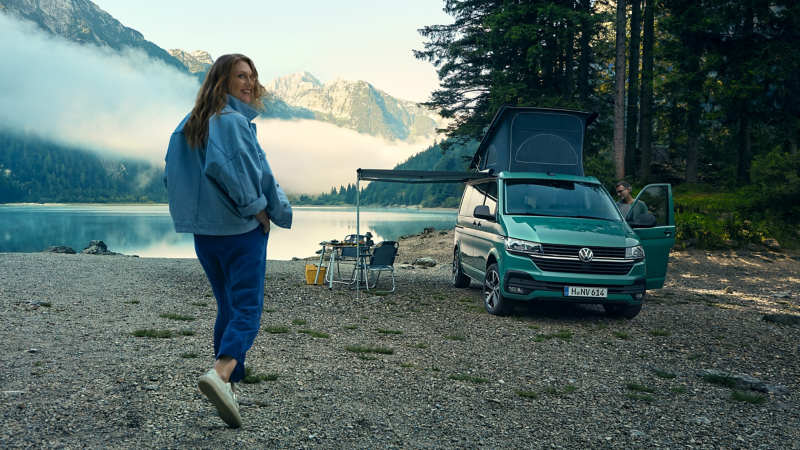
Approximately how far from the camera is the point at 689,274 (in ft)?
42.9

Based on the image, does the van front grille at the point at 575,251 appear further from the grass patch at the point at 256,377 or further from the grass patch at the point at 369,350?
the grass patch at the point at 256,377

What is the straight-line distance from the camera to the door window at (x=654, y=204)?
771cm

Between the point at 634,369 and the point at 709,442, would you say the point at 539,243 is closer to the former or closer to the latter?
the point at 634,369

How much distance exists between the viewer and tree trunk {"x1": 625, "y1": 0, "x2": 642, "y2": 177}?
71.6ft

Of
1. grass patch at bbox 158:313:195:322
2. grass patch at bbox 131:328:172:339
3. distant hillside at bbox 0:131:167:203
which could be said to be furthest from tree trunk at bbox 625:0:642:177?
distant hillside at bbox 0:131:167:203

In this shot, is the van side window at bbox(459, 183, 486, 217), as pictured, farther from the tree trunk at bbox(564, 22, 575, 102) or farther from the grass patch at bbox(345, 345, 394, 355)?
the tree trunk at bbox(564, 22, 575, 102)

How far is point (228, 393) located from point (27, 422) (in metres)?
1.24

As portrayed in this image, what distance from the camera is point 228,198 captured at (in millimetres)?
2717

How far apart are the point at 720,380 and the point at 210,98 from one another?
459 cm

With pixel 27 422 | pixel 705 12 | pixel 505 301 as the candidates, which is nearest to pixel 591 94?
pixel 705 12

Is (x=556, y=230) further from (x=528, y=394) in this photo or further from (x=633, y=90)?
(x=633, y=90)

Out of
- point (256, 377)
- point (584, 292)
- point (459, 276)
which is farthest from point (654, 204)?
point (256, 377)

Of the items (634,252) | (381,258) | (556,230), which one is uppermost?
(556,230)

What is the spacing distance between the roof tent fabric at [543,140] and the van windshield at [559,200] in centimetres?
130
